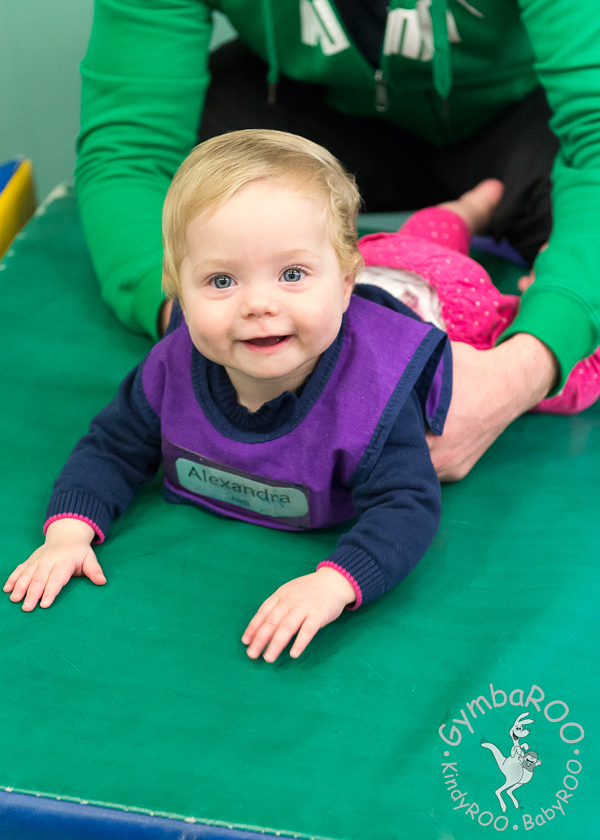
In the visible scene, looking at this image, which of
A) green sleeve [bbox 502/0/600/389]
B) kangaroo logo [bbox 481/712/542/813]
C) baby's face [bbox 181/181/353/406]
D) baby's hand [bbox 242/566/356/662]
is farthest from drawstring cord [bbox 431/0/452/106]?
kangaroo logo [bbox 481/712/542/813]

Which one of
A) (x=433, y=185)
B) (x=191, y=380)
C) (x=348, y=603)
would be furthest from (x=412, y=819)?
(x=433, y=185)

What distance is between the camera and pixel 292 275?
71cm

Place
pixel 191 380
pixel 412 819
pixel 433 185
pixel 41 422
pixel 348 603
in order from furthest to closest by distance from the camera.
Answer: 1. pixel 433 185
2. pixel 41 422
3. pixel 191 380
4. pixel 348 603
5. pixel 412 819

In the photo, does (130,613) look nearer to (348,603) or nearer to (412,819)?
(348,603)

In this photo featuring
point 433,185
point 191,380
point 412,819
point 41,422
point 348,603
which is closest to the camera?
point 412,819

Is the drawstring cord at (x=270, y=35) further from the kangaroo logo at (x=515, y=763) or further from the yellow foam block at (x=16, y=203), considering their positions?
the kangaroo logo at (x=515, y=763)

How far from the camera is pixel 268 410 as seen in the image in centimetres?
82

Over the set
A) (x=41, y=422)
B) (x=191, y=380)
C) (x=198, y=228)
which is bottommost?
(x=41, y=422)

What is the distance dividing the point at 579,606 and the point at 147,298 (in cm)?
70

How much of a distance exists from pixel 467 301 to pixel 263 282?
429 millimetres

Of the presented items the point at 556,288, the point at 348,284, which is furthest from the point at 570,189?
the point at 348,284

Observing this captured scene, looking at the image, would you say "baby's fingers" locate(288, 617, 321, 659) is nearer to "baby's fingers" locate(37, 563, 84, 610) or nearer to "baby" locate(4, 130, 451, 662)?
"baby" locate(4, 130, 451, 662)

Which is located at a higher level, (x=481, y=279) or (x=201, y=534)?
(x=481, y=279)

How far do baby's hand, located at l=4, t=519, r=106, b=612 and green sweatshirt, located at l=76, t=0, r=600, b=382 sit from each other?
0.40 meters
